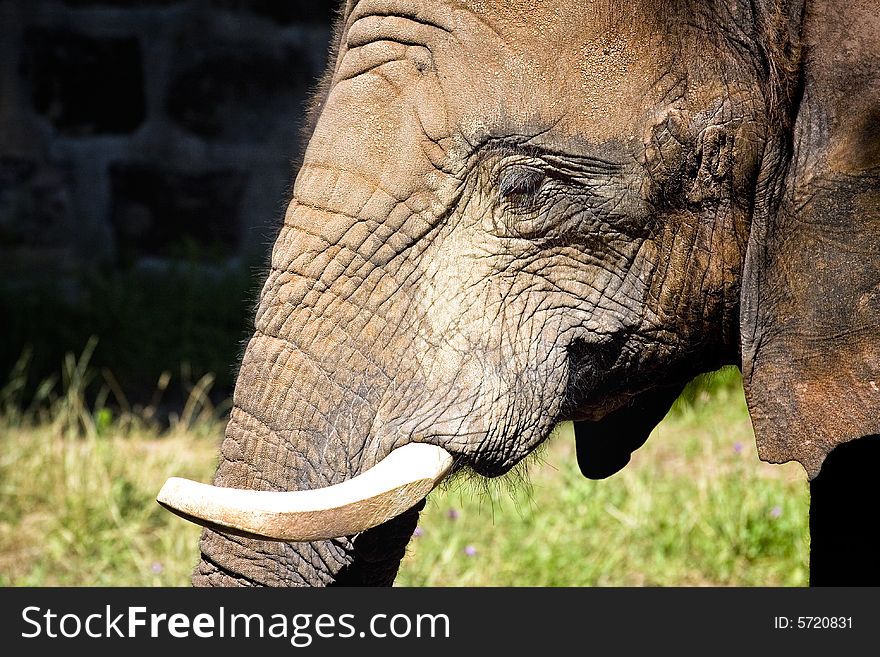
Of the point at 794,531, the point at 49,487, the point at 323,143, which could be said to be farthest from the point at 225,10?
the point at 323,143

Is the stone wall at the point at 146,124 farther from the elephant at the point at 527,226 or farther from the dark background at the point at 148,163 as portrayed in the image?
the elephant at the point at 527,226

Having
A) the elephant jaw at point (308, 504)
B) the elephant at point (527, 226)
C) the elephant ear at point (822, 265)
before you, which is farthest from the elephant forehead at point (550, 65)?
the elephant jaw at point (308, 504)

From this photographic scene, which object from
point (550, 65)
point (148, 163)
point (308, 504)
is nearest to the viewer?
point (308, 504)

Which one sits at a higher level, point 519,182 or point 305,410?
point 519,182

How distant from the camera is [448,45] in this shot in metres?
2.20

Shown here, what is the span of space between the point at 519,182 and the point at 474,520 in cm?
259

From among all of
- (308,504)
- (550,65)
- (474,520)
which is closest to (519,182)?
(550,65)

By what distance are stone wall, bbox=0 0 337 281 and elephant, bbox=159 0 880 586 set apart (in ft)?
13.2

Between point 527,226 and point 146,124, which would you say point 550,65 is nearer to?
point 527,226

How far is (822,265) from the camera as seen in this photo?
88.4 inches

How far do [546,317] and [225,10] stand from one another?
14.9 ft

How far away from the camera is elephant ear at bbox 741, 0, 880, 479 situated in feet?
7.13

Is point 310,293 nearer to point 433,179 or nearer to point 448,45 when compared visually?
point 433,179
